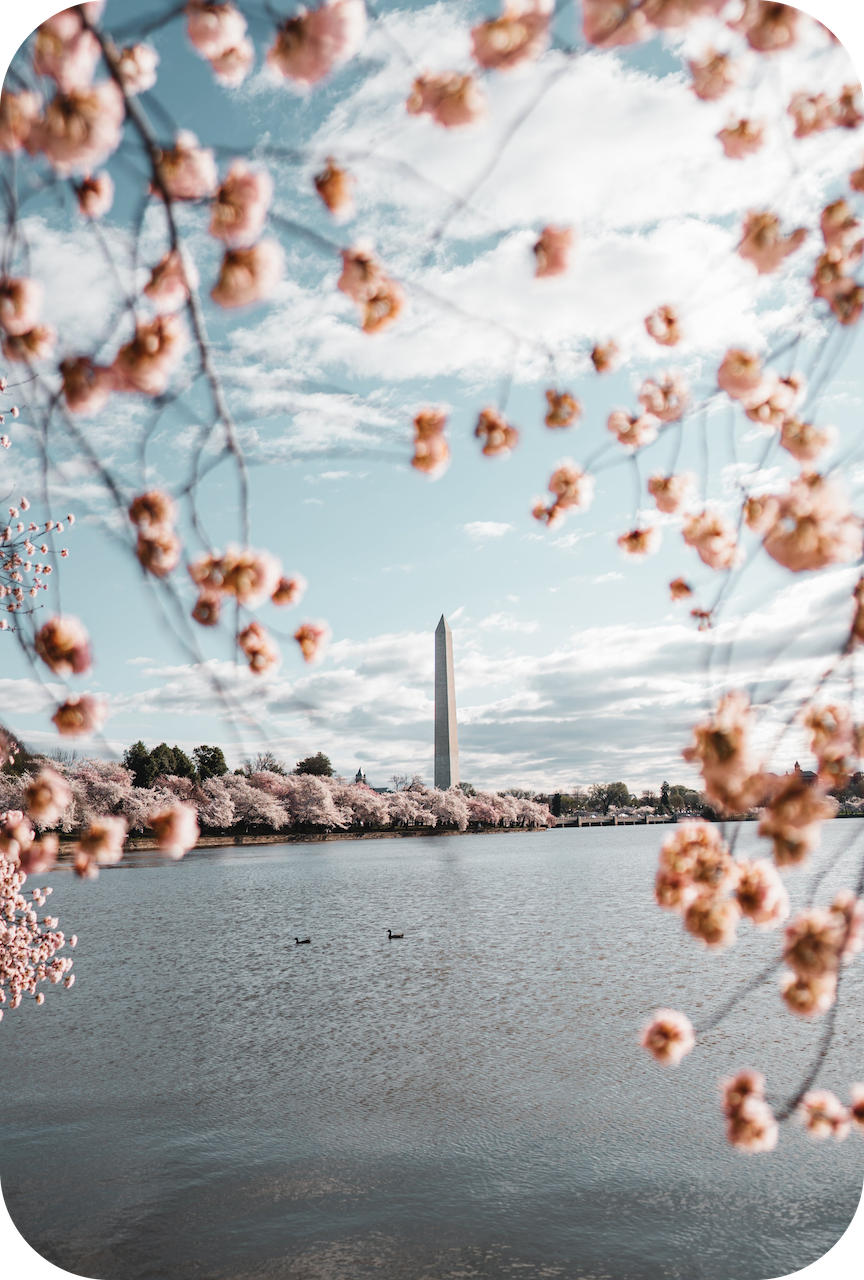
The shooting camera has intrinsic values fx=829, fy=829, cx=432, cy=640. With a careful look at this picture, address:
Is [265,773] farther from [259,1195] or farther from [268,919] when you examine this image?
[259,1195]

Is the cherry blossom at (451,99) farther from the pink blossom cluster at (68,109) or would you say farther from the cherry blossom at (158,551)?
the cherry blossom at (158,551)

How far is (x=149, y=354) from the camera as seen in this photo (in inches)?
71.9

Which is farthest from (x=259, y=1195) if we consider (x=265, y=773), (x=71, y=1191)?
(x=265, y=773)

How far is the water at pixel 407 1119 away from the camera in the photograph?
712 cm

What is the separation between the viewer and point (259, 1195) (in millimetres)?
7898

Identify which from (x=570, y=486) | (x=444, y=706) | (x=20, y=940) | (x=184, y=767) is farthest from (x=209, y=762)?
(x=570, y=486)

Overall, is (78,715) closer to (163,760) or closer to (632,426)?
(632,426)

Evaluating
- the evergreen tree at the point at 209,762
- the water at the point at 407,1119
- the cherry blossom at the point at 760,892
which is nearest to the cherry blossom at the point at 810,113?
the cherry blossom at the point at 760,892

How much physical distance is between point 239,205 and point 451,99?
60 centimetres

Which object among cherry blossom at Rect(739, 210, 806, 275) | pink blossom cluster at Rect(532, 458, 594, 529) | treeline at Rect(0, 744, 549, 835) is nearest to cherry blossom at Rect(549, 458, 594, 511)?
pink blossom cluster at Rect(532, 458, 594, 529)

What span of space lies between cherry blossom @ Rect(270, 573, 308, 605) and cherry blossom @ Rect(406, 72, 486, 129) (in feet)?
3.92

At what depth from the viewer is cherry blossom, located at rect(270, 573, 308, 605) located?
234 centimetres

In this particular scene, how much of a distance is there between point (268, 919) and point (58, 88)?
23.2 m

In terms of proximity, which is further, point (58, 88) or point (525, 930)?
point (525, 930)
